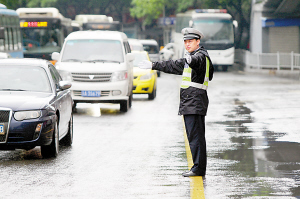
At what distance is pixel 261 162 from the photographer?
A: 9258mm

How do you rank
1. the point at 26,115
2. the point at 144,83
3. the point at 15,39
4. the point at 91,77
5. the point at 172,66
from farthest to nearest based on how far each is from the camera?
the point at 15,39
the point at 144,83
the point at 91,77
the point at 26,115
the point at 172,66

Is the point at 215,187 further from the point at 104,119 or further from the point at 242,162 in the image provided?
the point at 104,119

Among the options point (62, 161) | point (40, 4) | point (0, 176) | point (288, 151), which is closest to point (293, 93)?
point (288, 151)

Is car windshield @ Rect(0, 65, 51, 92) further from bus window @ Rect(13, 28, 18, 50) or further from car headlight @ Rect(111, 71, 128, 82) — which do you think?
bus window @ Rect(13, 28, 18, 50)

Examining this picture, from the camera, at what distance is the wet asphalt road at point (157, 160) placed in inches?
290

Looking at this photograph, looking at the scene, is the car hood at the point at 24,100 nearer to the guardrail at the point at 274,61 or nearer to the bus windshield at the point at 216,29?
the guardrail at the point at 274,61

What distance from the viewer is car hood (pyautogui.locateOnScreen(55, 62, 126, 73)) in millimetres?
16900

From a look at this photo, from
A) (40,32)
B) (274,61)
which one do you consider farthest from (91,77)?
(274,61)

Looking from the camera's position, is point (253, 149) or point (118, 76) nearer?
point (253, 149)

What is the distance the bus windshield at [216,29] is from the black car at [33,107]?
30.2m

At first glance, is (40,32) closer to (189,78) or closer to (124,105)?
(124,105)

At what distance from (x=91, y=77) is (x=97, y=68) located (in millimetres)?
283

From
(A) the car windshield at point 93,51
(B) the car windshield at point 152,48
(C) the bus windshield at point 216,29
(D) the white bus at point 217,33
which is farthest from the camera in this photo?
(C) the bus windshield at point 216,29

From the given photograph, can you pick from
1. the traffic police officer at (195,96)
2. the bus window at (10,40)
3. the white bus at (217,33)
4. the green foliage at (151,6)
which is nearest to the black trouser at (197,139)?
the traffic police officer at (195,96)
